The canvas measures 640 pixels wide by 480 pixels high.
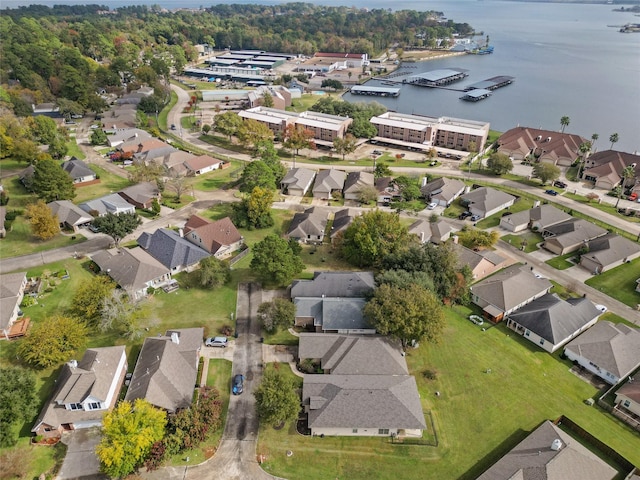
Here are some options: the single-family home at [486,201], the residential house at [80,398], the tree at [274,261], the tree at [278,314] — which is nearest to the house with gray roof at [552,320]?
the tree at [278,314]

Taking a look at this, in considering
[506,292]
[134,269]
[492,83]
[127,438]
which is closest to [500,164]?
[506,292]

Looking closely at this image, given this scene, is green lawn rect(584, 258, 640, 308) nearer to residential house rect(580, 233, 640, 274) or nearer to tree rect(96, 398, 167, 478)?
residential house rect(580, 233, 640, 274)

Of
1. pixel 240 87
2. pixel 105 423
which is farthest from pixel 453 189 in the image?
pixel 240 87

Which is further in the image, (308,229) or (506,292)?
(308,229)

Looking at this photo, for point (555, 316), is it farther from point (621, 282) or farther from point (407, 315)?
point (621, 282)

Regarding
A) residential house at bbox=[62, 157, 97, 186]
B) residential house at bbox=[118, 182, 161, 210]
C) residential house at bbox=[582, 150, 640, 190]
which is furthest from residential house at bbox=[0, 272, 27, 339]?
residential house at bbox=[582, 150, 640, 190]

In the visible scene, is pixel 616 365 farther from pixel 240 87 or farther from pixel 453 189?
pixel 240 87
